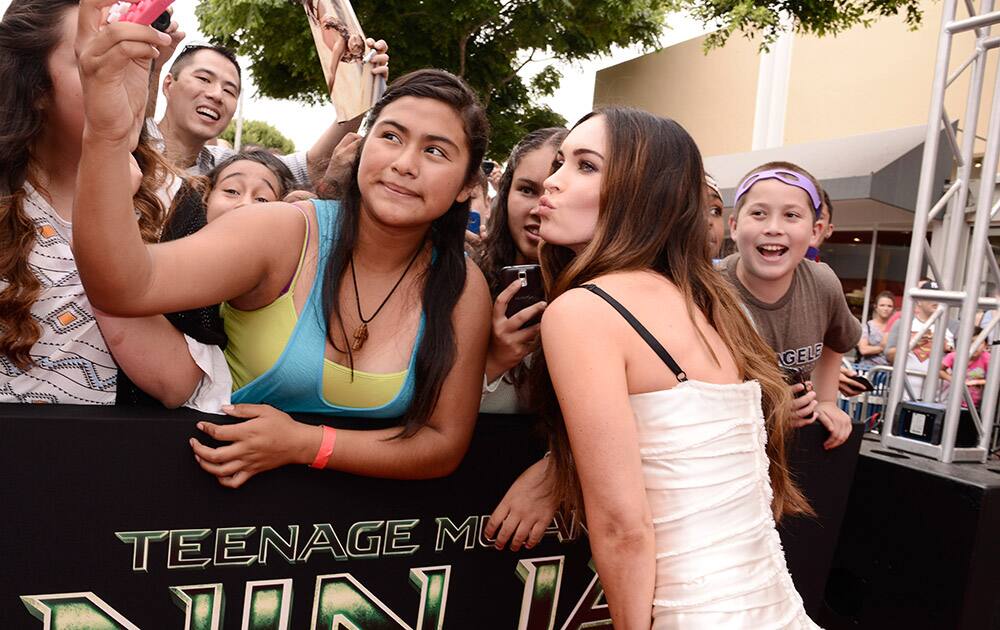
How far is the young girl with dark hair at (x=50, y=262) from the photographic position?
1.61 metres

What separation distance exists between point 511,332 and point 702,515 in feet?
2.22

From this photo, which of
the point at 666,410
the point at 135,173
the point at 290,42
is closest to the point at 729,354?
the point at 666,410

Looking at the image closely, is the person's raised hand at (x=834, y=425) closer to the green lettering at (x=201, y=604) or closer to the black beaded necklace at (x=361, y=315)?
the black beaded necklace at (x=361, y=315)

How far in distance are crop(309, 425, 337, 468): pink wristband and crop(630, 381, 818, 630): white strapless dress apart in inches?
26.9

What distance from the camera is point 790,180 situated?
112 inches

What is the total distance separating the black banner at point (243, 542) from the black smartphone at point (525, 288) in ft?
0.98

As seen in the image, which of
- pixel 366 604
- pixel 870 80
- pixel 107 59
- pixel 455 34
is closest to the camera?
pixel 107 59

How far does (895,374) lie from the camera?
3582 mm

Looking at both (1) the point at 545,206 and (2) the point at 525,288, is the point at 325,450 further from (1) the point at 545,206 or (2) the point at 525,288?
(1) the point at 545,206

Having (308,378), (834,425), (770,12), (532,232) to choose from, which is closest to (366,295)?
(308,378)

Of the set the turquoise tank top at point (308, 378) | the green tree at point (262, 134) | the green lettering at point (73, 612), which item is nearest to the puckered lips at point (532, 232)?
the turquoise tank top at point (308, 378)

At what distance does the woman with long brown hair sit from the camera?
1.57 metres

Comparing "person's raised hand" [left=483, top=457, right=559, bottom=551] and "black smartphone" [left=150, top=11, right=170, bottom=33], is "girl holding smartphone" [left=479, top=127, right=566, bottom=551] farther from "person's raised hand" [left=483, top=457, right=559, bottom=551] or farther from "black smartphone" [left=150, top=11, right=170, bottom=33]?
"black smartphone" [left=150, top=11, right=170, bottom=33]

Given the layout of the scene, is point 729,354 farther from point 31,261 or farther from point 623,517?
point 31,261
